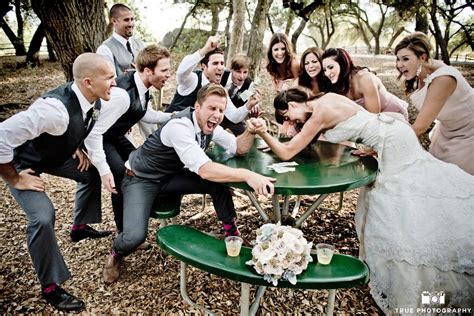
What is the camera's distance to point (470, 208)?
2594 mm

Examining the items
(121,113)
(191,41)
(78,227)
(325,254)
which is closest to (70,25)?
(121,113)

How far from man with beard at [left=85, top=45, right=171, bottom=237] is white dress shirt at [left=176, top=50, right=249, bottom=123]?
495mm

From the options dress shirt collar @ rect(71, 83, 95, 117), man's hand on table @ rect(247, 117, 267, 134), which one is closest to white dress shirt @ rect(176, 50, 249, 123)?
man's hand on table @ rect(247, 117, 267, 134)

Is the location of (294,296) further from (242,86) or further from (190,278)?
(242,86)

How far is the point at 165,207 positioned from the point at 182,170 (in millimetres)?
416

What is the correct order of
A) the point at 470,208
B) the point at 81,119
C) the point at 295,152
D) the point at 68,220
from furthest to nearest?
1. the point at 68,220
2. the point at 295,152
3. the point at 81,119
4. the point at 470,208

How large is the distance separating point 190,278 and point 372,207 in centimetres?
161

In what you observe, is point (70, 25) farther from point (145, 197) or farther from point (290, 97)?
point (290, 97)

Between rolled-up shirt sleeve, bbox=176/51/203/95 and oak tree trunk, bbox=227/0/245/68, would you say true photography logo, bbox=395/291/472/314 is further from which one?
oak tree trunk, bbox=227/0/245/68

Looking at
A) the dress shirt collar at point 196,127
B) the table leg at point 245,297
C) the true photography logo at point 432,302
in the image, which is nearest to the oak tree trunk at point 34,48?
the dress shirt collar at point 196,127

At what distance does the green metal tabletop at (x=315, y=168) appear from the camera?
8.28 feet

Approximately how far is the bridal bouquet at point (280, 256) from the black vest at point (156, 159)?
3.81ft

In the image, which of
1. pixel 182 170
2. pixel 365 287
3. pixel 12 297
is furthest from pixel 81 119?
pixel 365 287

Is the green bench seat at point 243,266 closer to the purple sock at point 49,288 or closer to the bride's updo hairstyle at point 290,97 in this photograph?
the purple sock at point 49,288
